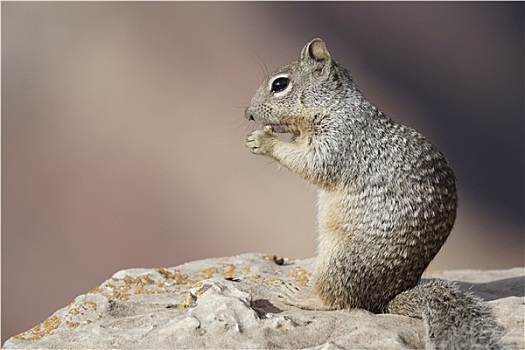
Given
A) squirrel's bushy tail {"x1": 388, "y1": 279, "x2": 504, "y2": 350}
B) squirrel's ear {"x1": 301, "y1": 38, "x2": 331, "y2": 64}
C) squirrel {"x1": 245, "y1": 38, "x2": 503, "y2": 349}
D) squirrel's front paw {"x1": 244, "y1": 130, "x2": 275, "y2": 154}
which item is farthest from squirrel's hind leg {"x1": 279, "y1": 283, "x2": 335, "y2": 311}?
squirrel's ear {"x1": 301, "y1": 38, "x2": 331, "y2": 64}

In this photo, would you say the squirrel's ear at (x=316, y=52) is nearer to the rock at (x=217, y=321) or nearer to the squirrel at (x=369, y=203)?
the squirrel at (x=369, y=203)

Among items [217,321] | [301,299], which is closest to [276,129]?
[301,299]

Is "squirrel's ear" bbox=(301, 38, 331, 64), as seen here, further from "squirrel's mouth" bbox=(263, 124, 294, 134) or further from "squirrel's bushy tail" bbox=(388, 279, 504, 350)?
"squirrel's bushy tail" bbox=(388, 279, 504, 350)

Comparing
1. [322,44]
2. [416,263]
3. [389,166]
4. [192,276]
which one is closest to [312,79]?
[322,44]

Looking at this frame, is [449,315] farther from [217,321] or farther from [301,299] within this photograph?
[217,321]

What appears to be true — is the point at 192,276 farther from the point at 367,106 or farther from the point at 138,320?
the point at 367,106

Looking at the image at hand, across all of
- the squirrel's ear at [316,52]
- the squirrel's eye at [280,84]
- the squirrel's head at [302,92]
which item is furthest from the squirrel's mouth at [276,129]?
the squirrel's ear at [316,52]
